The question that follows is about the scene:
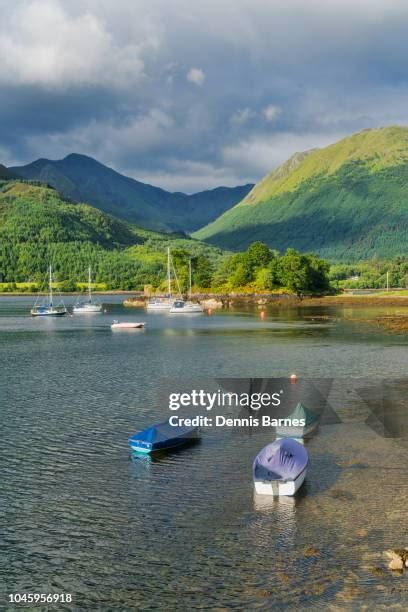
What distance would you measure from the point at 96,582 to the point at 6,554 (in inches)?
177

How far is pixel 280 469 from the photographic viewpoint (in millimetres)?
31656

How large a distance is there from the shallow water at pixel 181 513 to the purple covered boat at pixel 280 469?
73cm

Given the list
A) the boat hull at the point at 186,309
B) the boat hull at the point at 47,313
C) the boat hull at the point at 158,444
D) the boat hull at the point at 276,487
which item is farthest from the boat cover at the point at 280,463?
the boat hull at the point at 186,309

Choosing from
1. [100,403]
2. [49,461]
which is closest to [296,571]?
[49,461]

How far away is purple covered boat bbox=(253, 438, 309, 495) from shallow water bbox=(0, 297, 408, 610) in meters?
0.73

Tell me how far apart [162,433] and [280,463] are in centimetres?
955

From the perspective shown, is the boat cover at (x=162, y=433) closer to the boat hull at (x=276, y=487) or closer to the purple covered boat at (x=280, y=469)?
the purple covered boat at (x=280, y=469)

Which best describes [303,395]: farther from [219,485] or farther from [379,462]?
[219,485]

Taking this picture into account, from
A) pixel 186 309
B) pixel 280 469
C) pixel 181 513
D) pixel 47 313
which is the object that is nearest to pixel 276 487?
pixel 280 469

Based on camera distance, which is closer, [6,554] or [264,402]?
[6,554]

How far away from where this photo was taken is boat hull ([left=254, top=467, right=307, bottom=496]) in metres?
31.0

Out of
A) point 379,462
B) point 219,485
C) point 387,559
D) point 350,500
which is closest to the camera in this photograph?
point 387,559

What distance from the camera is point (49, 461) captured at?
123 feet

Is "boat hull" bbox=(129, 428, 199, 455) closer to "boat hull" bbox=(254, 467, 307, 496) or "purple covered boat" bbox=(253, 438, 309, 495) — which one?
"purple covered boat" bbox=(253, 438, 309, 495)
